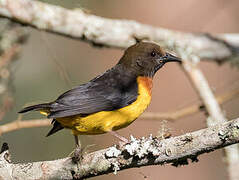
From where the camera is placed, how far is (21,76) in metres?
9.46

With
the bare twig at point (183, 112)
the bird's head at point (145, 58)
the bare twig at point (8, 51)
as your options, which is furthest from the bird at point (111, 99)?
the bare twig at point (8, 51)

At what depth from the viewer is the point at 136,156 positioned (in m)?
3.31

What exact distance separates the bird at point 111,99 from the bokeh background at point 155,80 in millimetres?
2678

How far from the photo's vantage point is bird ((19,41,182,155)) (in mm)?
4062

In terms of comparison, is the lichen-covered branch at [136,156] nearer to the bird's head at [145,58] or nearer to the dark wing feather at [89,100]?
the dark wing feather at [89,100]

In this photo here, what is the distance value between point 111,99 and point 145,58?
0.78 m

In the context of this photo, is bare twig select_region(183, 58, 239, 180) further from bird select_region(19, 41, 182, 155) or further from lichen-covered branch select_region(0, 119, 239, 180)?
lichen-covered branch select_region(0, 119, 239, 180)

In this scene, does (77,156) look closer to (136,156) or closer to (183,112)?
(136,156)

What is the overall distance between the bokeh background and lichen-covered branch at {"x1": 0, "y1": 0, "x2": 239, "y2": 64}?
1.27 meters

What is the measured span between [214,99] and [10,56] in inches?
108

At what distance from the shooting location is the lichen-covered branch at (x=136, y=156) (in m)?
3.00

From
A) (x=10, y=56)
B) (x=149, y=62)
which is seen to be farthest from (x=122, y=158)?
(x=10, y=56)

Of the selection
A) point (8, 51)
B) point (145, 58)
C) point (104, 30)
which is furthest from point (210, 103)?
point (8, 51)

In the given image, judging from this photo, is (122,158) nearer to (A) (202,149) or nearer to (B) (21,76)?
(A) (202,149)
